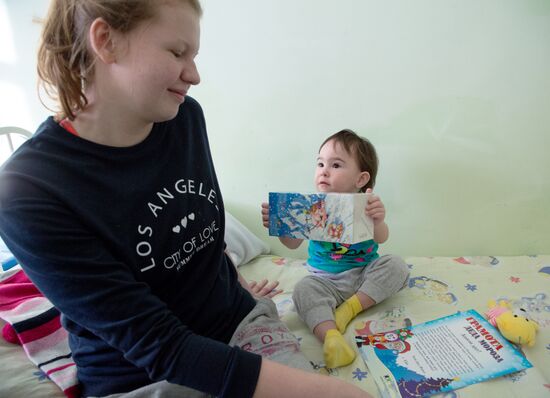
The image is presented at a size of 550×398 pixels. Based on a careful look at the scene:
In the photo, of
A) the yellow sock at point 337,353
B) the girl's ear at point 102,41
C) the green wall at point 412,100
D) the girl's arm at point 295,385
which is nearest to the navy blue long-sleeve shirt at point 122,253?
the girl's arm at point 295,385

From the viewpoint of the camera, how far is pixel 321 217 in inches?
36.6

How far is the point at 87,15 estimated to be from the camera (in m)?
0.52

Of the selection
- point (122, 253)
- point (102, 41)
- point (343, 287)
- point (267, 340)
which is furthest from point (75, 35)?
point (343, 287)

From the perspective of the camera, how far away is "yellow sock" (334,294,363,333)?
92cm

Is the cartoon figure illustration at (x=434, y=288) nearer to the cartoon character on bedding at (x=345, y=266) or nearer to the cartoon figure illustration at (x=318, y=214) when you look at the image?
the cartoon character on bedding at (x=345, y=266)

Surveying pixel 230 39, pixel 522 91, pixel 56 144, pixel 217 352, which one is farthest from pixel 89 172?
pixel 522 91

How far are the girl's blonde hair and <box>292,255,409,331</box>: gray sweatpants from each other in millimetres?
697

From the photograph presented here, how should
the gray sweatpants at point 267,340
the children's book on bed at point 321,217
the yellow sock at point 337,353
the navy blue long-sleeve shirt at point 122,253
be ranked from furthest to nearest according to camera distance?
1. the children's book on bed at point 321,217
2. the yellow sock at point 337,353
3. the gray sweatpants at point 267,340
4. the navy blue long-sleeve shirt at point 122,253

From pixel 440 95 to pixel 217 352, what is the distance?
1039 mm

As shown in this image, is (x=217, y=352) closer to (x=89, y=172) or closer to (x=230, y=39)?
(x=89, y=172)

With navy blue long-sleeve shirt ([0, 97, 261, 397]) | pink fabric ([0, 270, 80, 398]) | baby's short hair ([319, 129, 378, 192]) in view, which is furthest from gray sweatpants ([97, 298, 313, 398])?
baby's short hair ([319, 129, 378, 192])

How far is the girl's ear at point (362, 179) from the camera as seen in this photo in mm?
1121

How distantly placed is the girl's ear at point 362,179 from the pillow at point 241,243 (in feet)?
1.54

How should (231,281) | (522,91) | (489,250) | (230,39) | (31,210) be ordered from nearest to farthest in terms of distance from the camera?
(31,210) < (231,281) < (522,91) < (489,250) < (230,39)
